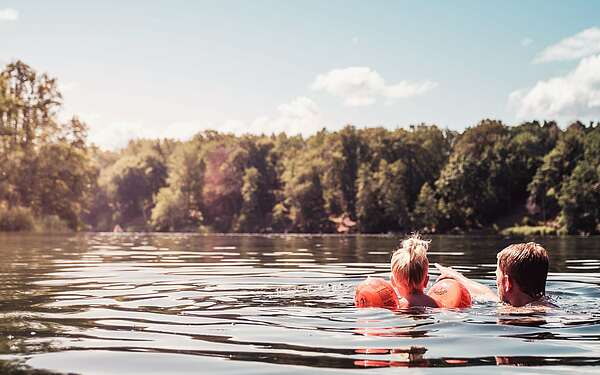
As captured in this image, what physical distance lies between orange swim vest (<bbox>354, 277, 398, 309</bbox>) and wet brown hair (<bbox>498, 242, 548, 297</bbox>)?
1.44 m

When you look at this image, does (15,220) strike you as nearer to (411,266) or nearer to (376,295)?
(376,295)

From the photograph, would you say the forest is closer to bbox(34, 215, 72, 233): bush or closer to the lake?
bbox(34, 215, 72, 233): bush

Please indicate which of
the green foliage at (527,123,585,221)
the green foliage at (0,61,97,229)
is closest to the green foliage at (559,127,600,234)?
the green foliage at (527,123,585,221)

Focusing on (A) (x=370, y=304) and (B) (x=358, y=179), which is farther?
(B) (x=358, y=179)

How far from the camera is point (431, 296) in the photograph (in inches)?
364

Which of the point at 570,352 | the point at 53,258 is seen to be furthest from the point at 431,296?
the point at 53,258

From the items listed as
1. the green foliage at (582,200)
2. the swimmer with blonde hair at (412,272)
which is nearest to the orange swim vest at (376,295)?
the swimmer with blonde hair at (412,272)

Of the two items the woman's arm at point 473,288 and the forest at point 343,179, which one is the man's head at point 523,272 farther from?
the forest at point 343,179

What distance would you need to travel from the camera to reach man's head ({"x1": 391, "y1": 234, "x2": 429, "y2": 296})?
28.8ft

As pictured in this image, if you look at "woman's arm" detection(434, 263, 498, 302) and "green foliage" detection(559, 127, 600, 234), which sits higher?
"green foliage" detection(559, 127, 600, 234)

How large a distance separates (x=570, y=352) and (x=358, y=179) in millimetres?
102564

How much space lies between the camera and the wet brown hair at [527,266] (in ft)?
29.2

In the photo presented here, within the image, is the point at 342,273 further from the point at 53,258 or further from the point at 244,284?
the point at 53,258

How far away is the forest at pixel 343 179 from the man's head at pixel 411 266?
62.0 metres
